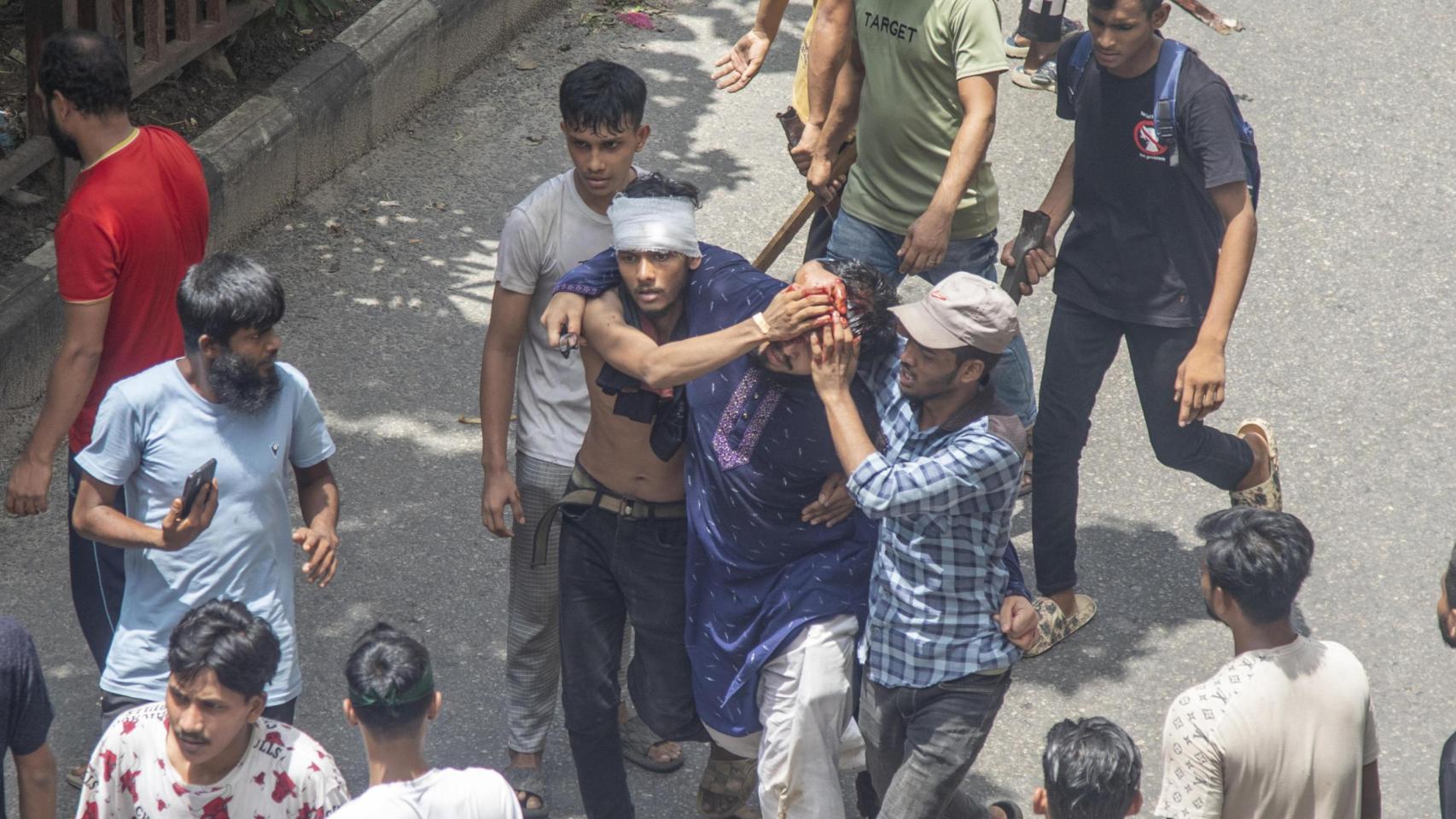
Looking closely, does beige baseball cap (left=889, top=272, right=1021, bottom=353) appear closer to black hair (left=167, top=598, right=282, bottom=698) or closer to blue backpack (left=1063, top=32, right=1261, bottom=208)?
blue backpack (left=1063, top=32, right=1261, bottom=208)

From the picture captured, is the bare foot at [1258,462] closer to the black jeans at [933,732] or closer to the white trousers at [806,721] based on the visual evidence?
the black jeans at [933,732]

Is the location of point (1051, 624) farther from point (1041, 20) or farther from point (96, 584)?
point (1041, 20)

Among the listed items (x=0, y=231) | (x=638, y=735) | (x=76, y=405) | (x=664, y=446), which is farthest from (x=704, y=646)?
(x=0, y=231)

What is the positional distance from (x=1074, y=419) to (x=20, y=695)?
316 cm

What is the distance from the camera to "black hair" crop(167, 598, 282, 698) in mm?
3316

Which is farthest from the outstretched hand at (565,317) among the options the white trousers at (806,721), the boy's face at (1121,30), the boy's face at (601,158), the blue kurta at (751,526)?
the boy's face at (1121,30)

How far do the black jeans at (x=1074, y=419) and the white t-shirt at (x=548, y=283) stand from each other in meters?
1.55

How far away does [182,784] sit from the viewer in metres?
3.38

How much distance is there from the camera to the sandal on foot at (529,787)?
183 inches

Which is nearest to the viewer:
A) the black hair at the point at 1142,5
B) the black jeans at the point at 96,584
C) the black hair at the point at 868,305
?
the black hair at the point at 868,305

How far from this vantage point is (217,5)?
24.7 feet

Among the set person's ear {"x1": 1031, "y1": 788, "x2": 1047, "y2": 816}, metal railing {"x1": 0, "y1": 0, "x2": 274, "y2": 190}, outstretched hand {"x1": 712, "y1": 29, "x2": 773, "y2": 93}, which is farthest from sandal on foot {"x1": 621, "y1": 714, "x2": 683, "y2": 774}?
metal railing {"x1": 0, "y1": 0, "x2": 274, "y2": 190}

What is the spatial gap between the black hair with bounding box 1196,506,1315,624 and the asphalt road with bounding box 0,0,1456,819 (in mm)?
1446

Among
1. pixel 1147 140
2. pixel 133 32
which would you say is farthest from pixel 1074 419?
pixel 133 32
